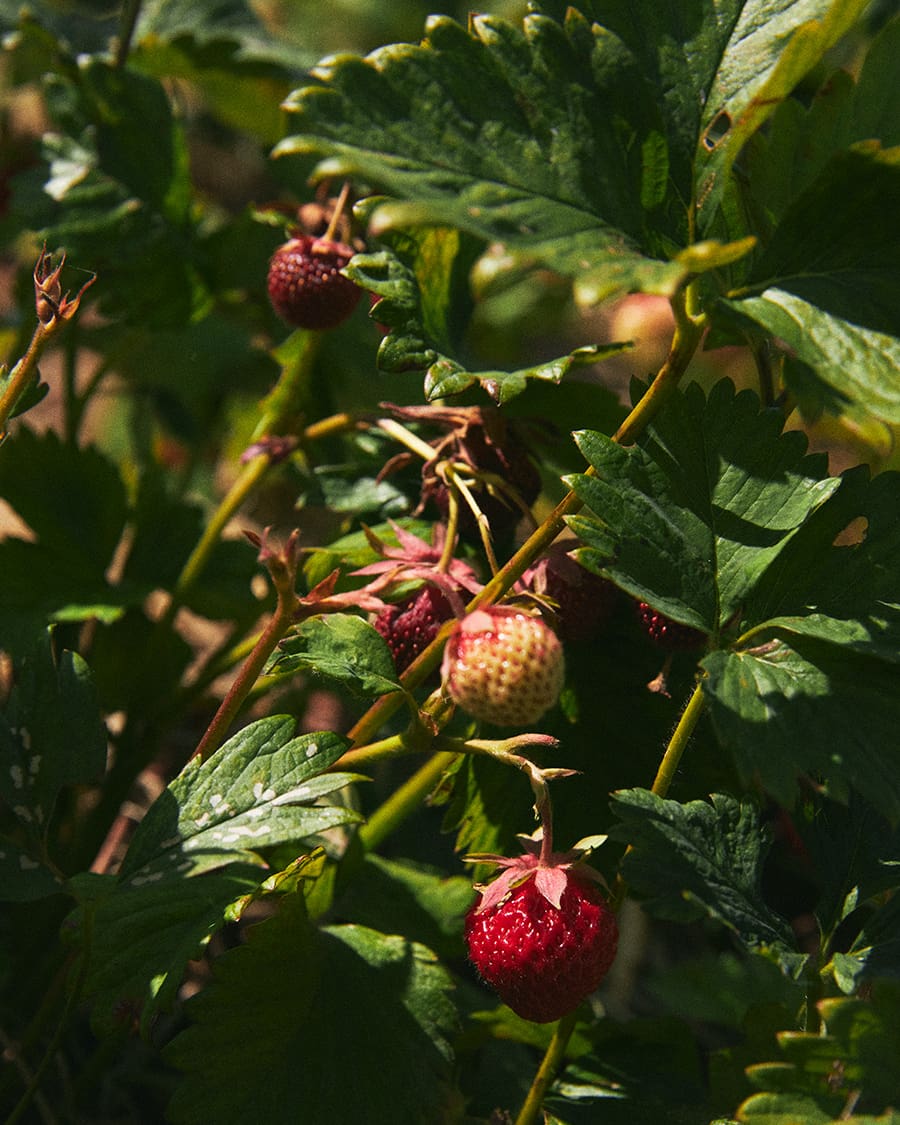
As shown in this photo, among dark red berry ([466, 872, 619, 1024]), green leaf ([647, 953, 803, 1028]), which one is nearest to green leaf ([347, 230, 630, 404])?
dark red berry ([466, 872, 619, 1024])

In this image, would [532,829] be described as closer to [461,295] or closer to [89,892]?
[89,892]

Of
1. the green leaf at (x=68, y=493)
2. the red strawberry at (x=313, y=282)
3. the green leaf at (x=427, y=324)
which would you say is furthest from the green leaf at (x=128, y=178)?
the green leaf at (x=427, y=324)

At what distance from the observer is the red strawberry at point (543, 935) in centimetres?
74

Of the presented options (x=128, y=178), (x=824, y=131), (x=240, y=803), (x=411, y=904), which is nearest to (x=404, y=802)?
(x=411, y=904)

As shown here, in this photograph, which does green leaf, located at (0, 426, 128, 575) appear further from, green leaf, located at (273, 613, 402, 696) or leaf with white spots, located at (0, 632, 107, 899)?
green leaf, located at (273, 613, 402, 696)

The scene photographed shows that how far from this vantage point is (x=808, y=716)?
0.71 meters

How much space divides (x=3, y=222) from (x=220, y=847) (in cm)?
116

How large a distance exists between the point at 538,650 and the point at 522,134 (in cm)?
33

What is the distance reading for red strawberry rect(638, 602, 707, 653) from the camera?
851 mm

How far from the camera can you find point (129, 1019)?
853 mm

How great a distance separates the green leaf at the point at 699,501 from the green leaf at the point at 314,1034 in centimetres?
35

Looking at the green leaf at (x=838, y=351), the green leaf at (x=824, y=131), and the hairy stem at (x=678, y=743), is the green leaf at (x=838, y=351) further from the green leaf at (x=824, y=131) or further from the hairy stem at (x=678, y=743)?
the hairy stem at (x=678, y=743)

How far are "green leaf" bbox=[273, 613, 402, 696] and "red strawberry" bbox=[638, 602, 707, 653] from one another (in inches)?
8.2

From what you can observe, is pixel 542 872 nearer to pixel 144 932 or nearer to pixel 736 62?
pixel 144 932
